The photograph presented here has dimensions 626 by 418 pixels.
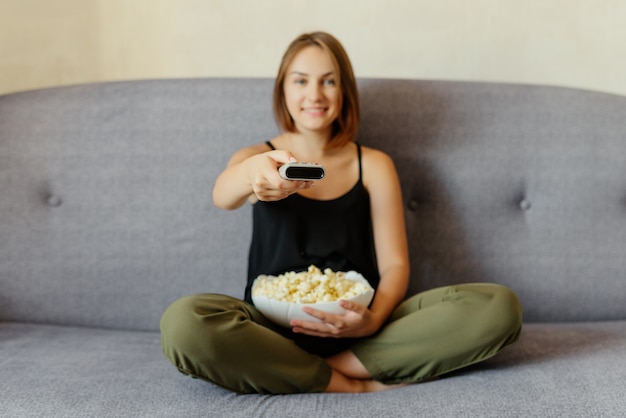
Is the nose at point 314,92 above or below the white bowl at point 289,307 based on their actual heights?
above

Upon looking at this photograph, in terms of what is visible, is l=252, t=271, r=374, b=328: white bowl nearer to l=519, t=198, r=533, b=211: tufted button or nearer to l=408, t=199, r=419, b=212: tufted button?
l=408, t=199, r=419, b=212: tufted button

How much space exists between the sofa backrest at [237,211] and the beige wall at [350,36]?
0.86 ft

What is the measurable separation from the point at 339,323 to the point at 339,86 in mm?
517

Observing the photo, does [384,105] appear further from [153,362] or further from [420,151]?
[153,362]

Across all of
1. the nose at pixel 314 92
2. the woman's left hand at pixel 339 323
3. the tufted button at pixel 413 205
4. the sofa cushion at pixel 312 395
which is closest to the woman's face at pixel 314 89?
the nose at pixel 314 92

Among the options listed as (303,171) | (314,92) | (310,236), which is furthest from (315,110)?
(303,171)

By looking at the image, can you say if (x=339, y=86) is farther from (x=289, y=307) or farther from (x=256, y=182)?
(x=289, y=307)

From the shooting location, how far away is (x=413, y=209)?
1.62 meters

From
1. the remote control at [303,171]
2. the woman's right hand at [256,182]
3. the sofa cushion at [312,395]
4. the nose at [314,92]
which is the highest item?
the nose at [314,92]

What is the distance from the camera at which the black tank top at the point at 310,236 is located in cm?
144

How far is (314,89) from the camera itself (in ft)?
4.69

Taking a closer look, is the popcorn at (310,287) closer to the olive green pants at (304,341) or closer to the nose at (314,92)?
the olive green pants at (304,341)

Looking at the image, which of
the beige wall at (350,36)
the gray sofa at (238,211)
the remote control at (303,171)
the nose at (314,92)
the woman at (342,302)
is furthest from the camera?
the beige wall at (350,36)

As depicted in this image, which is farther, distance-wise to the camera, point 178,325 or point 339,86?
point 339,86
